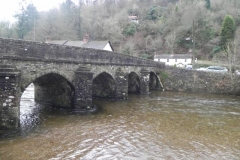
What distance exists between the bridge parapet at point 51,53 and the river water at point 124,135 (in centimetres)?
350

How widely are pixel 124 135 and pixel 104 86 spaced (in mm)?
10195

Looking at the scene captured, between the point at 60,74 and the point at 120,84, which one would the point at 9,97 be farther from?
the point at 120,84

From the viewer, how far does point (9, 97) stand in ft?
33.6

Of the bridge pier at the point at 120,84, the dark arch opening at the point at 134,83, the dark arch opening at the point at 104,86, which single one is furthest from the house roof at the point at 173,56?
the dark arch opening at the point at 104,86

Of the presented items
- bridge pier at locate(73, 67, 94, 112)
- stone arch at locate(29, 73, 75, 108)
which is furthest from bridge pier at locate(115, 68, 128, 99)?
stone arch at locate(29, 73, 75, 108)

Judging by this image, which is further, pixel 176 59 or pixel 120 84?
pixel 176 59

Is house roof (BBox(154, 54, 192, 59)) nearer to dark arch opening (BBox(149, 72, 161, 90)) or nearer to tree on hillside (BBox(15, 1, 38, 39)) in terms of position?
dark arch opening (BBox(149, 72, 161, 90))

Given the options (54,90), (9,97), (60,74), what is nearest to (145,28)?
(54,90)

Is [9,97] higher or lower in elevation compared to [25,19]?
lower

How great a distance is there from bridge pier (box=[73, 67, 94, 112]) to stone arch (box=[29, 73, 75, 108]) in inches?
16.9

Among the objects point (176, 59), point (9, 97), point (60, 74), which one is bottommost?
point (9, 97)

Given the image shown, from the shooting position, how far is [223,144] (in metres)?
10.1

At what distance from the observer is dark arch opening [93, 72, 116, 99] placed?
65.6 feet

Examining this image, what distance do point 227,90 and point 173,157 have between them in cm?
2193
